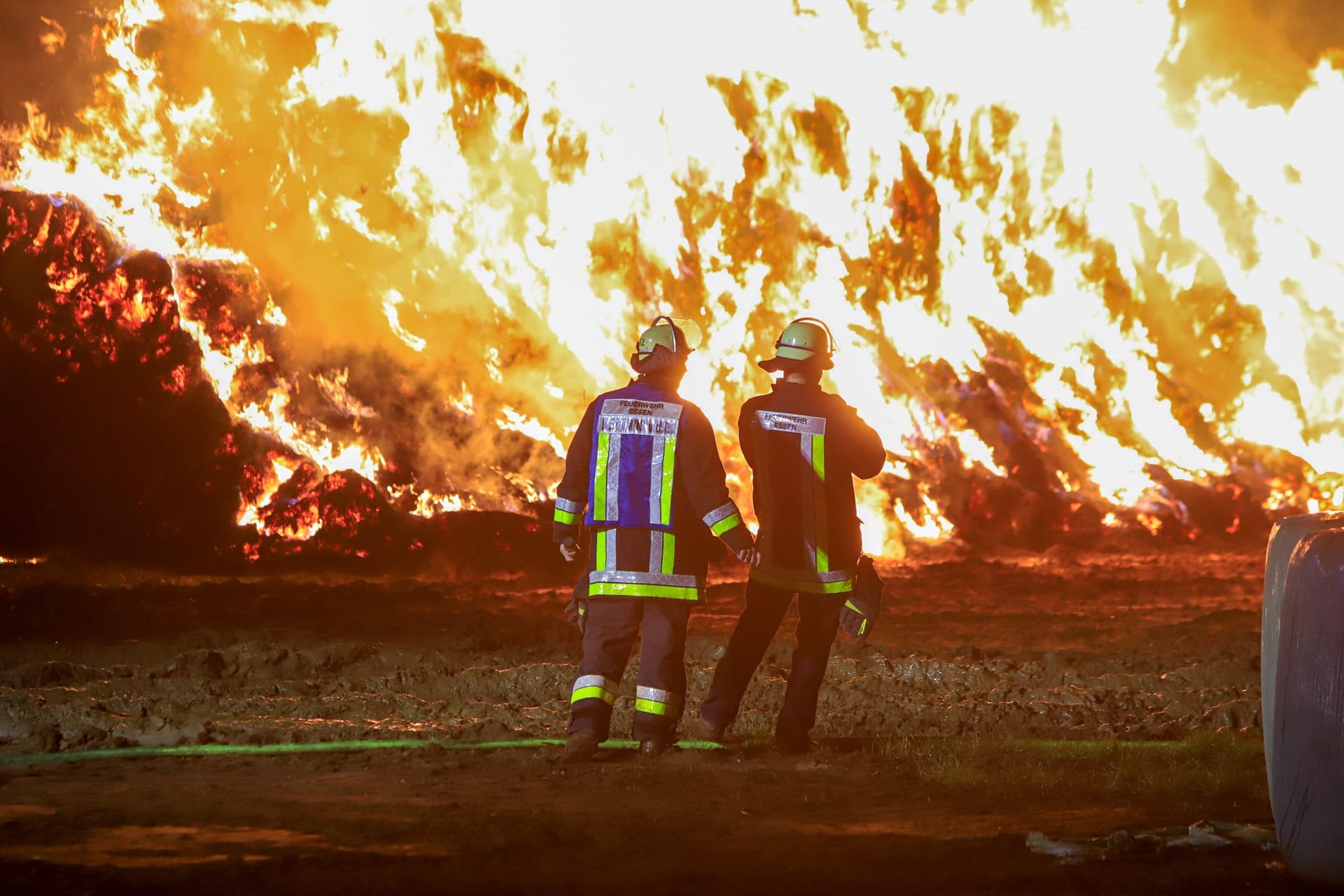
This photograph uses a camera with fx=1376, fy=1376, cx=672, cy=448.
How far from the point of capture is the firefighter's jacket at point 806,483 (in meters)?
6.43

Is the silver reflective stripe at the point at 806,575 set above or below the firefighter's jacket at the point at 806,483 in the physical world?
below

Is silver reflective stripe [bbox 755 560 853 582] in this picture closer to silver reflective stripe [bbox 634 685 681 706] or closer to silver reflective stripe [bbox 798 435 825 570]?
silver reflective stripe [bbox 798 435 825 570]

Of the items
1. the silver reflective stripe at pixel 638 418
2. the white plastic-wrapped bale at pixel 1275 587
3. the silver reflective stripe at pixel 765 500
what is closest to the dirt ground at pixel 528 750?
the white plastic-wrapped bale at pixel 1275 587

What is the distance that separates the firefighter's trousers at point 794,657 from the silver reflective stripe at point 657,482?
564 mm

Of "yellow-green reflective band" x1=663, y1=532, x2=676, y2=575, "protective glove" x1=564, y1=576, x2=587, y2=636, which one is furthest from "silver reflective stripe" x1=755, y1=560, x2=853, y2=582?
"protective glove" x1=564, y1=576, x2=587, y2=636

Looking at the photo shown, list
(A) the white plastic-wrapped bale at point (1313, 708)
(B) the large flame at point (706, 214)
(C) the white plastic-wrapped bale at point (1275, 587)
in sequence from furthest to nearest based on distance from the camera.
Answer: (B) the large flame at point (706, 214), (C) the white plastic-wrapped bale at point (1275, 587), (A) the white plastic-wrapped bale at point (1313, 708)

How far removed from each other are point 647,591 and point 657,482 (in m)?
0.49

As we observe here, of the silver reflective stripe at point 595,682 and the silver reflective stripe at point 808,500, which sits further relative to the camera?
the silver reflective stripe at point 808,500

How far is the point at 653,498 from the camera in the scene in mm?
6250

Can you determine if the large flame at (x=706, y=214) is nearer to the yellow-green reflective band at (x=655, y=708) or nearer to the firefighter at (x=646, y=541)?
the firefighter at (x=646, y=541)

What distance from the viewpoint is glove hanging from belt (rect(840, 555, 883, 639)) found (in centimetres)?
645

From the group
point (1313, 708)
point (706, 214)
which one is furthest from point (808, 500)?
point (706, 214)

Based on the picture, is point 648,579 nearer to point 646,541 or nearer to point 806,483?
point 646,541

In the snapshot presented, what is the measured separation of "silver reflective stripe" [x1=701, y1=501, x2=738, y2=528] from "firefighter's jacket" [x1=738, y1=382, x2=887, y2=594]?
0.28 meters
